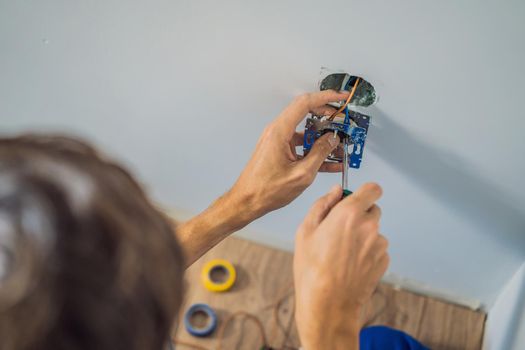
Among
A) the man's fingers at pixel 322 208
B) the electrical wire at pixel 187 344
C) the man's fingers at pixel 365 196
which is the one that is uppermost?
the man's fingers at pixel 365 196

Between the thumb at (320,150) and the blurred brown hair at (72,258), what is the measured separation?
39cm

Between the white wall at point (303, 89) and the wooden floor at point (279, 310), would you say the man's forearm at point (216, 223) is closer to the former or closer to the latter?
the white wall at point (303, 89)

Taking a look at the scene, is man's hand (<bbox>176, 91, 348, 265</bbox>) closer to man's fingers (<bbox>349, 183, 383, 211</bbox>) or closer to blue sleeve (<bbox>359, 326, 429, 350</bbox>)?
man's fingers (<bbox>349, 183, 383, 211</bbox>)

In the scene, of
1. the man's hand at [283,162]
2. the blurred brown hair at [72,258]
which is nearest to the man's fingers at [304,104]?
the man's hand at [283,162]

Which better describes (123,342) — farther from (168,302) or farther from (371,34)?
(371,34)

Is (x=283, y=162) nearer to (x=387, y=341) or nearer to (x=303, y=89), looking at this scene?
(x=303, y=89)

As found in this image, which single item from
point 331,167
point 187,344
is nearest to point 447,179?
point 331,167

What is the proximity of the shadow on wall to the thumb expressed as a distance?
7 centimetres

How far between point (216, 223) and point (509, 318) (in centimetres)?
68

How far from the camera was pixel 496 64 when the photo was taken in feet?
1.78

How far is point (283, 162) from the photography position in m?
0.68

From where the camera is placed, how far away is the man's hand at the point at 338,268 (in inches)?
20.3

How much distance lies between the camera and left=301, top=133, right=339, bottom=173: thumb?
2.19ft

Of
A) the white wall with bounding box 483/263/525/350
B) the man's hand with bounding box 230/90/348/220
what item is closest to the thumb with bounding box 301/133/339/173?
the man's hand with bounding box 230/90/348/220
